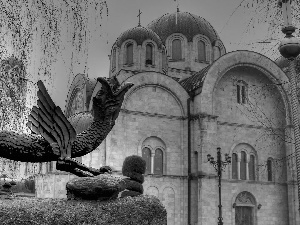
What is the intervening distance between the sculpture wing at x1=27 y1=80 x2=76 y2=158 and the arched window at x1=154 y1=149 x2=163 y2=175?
18.7m

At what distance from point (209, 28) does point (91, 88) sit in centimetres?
941

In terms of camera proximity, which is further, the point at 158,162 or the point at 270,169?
the point at 270,169

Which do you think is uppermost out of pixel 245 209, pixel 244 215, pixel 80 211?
pixel 80 211

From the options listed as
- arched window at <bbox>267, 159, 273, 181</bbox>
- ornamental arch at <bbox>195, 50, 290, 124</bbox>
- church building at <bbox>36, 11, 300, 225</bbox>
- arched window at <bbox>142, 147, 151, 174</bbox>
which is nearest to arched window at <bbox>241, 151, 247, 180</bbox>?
church building at <bbox>36, 11, 300, 225</bbox>

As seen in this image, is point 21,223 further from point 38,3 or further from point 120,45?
point 120,45

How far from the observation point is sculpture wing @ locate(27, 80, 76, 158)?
300cm

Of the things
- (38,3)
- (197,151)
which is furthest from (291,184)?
(38,3)

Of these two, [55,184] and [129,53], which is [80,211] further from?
[129,53]

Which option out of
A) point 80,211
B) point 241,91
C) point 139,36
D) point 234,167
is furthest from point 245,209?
point 80,211

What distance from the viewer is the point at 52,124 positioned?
3033 millimetres

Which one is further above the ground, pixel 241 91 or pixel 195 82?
pixel 195 82

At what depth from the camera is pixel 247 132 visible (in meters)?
23.9

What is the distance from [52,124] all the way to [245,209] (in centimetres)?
2101

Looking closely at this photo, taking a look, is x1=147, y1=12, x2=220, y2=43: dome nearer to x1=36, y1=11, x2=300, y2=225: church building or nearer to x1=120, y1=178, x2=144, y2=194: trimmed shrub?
x1=36, y1=11, x2=300, y2=225: church building
